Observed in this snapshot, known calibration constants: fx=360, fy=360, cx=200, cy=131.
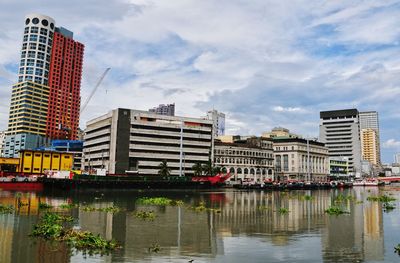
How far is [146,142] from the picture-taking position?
15800cm

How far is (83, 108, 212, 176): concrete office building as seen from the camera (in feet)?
504

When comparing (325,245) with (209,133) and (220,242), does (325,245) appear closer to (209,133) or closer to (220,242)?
(220,242)

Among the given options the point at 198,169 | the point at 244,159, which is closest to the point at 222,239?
the point at 198,169

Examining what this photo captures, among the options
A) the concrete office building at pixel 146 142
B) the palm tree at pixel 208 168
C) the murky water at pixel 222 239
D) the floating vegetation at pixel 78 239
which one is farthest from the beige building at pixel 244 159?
the floating vegetation at pixel 78 239

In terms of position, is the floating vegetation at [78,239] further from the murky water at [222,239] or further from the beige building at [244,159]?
the beige building at [244,159]

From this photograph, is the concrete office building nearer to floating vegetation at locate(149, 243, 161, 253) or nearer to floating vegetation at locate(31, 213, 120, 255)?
floating vegetation at locate(31, 213, 120, 255)

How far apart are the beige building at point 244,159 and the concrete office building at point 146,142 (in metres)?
10.4

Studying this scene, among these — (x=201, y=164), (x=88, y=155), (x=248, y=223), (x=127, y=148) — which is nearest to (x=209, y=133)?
(x=201, y=164)

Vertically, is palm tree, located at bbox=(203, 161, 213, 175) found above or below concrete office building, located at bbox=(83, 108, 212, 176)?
below

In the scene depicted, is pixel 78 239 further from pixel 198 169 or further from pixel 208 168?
pixel 208 168

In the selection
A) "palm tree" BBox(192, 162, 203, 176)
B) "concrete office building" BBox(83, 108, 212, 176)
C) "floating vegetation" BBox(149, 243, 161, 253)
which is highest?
"concrete office building" BBox(83, 108, 212, 176)

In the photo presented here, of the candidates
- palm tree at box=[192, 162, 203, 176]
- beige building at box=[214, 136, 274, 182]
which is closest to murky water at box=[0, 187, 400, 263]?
palm tree at box=[192, 162, 203, 176]

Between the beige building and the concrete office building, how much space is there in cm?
1041

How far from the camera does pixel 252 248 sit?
78.6 ft
